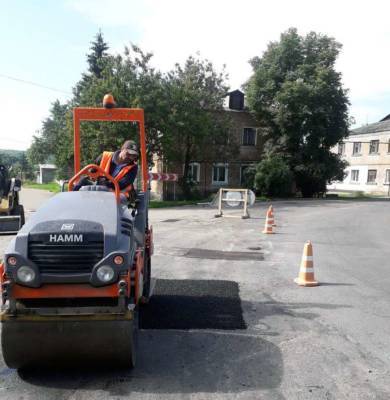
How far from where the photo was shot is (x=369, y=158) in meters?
46.7

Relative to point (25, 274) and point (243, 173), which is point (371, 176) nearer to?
point (243, 173)

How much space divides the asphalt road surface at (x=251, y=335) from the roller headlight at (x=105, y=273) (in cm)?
97

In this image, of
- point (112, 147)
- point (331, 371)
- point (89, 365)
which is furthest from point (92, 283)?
point (112, 147)

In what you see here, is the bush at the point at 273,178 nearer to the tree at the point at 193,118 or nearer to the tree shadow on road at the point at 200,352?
the tree at the point at 193,118

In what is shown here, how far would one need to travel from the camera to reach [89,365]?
404 cm

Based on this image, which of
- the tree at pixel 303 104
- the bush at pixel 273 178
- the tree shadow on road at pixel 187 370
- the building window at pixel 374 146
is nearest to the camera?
the tree shadow on road at pixel 187 370

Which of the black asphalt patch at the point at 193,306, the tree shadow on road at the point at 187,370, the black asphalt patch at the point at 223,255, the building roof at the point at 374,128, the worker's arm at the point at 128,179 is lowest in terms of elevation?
the black asphalt patch at the point at 223,255

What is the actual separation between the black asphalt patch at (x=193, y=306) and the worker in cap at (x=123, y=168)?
62.9 inches

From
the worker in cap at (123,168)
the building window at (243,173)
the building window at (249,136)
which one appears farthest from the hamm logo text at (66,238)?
the building window at (249,136)

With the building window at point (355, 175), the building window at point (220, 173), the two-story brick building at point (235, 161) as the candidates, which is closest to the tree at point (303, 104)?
the two-story brick building at point (235, 161)

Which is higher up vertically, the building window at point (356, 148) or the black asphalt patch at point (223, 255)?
the building window at point (356, 148)

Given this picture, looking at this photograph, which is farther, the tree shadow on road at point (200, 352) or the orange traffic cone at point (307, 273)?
the orange traffic cone at point (307, 273)

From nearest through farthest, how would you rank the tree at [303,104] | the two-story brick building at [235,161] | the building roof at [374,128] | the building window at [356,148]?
the tree at [303,104], the two-story brick building at [235,161], the building roof at [374,128], the building window at [356,148]

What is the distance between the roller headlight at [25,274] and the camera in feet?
11.9
